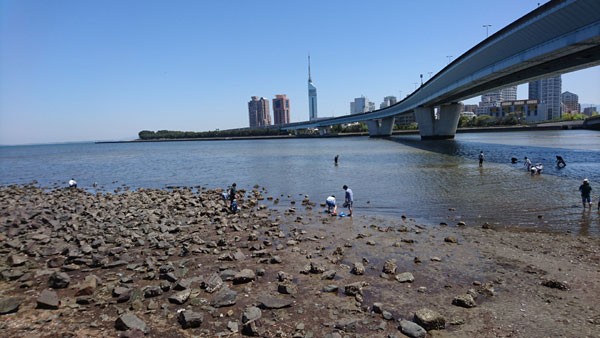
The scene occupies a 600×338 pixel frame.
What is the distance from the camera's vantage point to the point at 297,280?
10195 millimetres

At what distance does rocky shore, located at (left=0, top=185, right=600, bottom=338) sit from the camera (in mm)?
7707

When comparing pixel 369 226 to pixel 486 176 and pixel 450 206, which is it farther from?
pixel 486 176

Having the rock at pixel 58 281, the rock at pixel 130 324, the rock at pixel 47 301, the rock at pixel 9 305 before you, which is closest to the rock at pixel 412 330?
the rock at pixel 130 324

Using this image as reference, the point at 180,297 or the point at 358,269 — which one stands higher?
the point at 180,297

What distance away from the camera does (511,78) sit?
55781 millimetres

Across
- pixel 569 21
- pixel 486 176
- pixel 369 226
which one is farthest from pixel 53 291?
pixel 569 21

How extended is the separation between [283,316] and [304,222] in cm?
984

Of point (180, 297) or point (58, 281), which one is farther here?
point (58, 281)

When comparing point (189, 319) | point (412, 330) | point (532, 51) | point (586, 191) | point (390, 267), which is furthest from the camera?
point (532, 51)

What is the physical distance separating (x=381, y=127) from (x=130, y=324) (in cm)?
14653

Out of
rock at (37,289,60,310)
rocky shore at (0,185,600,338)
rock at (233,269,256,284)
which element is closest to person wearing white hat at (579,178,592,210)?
rocky shore at (0,185,600,338)

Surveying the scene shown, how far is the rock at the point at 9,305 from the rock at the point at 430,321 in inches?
360

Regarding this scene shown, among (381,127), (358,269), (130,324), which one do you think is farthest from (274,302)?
(381,127)

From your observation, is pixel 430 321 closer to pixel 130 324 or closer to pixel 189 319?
pixel 189 319
